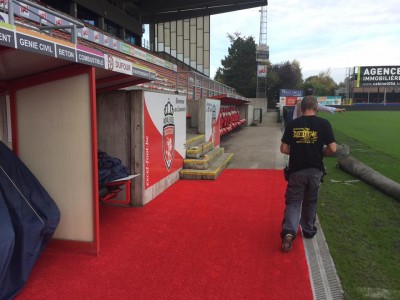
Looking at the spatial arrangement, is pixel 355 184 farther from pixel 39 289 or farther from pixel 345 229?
pixel 39 289

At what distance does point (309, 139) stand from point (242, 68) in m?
66.7

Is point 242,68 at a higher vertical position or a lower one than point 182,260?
higher

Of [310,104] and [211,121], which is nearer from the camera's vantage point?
[310,104]

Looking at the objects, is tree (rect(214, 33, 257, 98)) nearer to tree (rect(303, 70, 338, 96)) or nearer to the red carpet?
tree (rect(303, 70, 338, 96))

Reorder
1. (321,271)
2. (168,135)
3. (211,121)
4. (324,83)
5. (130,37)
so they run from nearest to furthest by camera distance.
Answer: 1. (321,271)
2. (168,135)
3. (211,121)
4. (130,37)
5. (324,83)

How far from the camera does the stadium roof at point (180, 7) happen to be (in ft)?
125

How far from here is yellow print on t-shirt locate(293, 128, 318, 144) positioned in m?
4.43

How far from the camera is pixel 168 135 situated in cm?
752

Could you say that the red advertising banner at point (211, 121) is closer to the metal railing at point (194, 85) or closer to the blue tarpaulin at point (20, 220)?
the metal railing at point (194, 85)

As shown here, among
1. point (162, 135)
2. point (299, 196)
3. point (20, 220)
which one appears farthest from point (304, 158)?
point (162, 135)

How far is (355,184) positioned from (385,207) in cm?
179

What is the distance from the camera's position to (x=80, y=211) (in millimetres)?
4230

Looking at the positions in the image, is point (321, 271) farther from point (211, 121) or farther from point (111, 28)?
point (111, 28)

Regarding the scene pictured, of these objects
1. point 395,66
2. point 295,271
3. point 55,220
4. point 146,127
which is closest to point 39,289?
point 55,220
